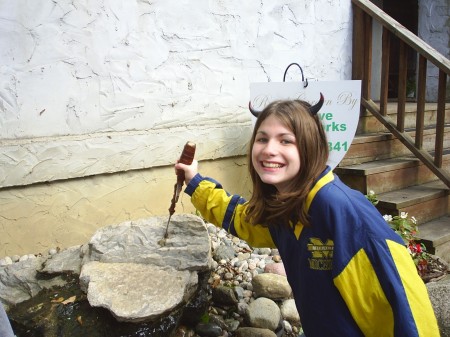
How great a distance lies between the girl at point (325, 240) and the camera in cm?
129

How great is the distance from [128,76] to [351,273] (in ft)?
7.82

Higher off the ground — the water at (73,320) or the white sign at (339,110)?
the white sign at (339,110)

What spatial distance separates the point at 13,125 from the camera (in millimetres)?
2807

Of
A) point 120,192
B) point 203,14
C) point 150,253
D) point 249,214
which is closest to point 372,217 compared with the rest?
point 249,214

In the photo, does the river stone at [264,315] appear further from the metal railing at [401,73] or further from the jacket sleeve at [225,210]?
the metal railing at [401,73]

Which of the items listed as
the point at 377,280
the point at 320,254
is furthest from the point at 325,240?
the point at 377,280

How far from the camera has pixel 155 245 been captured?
243 cm

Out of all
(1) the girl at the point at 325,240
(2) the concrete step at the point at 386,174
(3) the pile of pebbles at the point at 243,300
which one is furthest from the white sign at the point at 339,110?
A: (1) the girl at the point at 325,240

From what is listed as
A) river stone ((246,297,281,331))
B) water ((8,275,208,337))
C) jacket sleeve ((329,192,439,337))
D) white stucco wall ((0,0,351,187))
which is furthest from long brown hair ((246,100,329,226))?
white stucco wall ((0,0,351,187))

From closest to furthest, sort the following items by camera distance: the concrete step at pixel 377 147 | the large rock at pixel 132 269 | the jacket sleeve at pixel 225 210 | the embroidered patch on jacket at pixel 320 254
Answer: the embroidered patch on jacket at pixel 320 254
the jacket sleeve at pixel 225 210
the large rock at pixel 132 269
the concrete step at pixel 377 147

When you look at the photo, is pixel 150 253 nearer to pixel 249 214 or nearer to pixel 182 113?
pixel 249 214

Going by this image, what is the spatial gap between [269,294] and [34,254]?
63.0 inches

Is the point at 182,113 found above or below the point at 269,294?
above

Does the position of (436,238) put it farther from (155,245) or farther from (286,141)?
(286,141)
